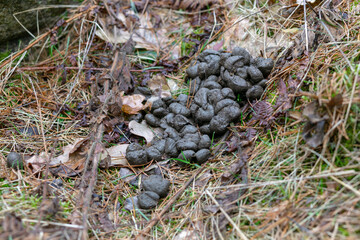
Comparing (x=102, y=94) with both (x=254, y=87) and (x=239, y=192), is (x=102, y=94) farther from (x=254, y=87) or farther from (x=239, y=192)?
(x=239, y=192)

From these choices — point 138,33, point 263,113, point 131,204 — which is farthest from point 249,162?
point 138,33

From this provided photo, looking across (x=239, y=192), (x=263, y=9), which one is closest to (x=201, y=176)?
(x=239, y=192)

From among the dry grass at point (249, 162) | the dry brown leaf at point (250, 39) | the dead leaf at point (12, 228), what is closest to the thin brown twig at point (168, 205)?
the dry grass at point (249, 162)

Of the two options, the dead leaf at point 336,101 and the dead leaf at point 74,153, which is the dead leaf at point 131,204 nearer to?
the dead leaf at point 74,153

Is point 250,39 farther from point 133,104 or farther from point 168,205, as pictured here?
point 168,205

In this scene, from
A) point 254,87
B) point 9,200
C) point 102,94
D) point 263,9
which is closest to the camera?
point 9,200

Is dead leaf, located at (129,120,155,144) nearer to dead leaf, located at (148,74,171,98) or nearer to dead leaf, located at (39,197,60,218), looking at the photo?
dead leaf, located at (148,74,171,98)
